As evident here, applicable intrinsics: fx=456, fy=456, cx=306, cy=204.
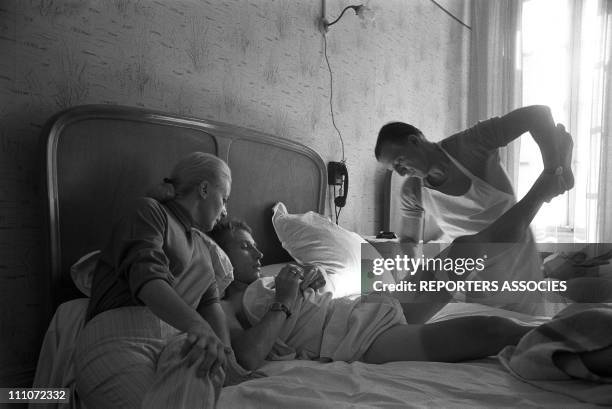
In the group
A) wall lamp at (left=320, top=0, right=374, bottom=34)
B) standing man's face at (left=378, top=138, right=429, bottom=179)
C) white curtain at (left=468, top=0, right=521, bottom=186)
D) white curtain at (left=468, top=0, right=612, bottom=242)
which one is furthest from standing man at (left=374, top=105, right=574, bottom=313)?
white curtain at (left=468, top=0, right=521, bottom=186)

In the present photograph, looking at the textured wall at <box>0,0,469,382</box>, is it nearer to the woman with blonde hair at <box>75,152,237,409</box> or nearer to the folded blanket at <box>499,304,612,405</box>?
the woman with blonde hair at <box>75,152,237,409</box>

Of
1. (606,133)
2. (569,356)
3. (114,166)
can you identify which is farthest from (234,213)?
(606,133)

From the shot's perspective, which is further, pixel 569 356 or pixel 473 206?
pixel 473 206

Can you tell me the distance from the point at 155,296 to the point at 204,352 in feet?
0.53

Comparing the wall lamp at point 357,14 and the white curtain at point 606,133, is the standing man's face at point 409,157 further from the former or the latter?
the white curtain at point 606,133

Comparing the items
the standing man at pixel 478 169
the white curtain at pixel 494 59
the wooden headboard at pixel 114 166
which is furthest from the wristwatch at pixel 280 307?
the white curtain at pixel 494 59

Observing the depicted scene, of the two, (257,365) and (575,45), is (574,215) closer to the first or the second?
(575,45)

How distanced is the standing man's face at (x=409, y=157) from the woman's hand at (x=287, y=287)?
15.0 inches

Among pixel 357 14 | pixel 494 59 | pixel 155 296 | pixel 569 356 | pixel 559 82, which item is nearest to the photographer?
pixel 569 356

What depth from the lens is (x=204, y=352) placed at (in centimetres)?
80

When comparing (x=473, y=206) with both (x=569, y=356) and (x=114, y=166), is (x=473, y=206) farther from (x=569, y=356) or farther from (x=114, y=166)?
(x=114, y=166)

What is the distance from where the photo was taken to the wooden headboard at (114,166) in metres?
1.22

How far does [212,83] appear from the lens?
1711 millimetres

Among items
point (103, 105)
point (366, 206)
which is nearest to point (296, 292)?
point (103, 105)
